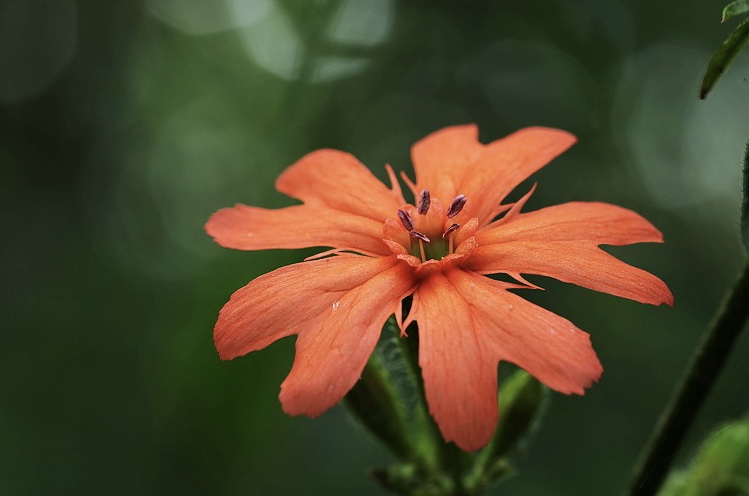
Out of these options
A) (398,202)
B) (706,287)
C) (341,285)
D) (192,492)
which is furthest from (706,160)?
(341,285)

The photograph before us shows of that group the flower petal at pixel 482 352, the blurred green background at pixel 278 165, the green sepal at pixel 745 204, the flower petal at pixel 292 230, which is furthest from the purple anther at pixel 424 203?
the blurred green background at pixel 278 165

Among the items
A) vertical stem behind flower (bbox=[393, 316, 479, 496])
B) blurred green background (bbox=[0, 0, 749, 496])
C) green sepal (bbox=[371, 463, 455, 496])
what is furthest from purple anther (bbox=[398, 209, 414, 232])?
blurred green background (bbox=[0, 0, 749, 496])

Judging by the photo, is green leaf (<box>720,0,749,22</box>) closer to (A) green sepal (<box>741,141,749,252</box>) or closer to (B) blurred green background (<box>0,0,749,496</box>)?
(A) green sepal (<box>741,141,749,252</box>)

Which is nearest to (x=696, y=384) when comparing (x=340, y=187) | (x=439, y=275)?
(x=439, y=275)

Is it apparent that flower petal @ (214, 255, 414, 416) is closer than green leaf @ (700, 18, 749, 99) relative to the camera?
No

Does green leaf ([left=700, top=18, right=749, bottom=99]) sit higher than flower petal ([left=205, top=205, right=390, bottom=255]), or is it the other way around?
flower petal ([left=205, top=205, right=390, bottom=255])

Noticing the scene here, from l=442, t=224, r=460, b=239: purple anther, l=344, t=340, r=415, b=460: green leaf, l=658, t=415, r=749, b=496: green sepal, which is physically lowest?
l=658, t=415, r=749, b=496: green sepal

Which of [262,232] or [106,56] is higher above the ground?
[106,56]

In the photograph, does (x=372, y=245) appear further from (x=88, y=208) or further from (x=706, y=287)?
(x=88, y=208)
